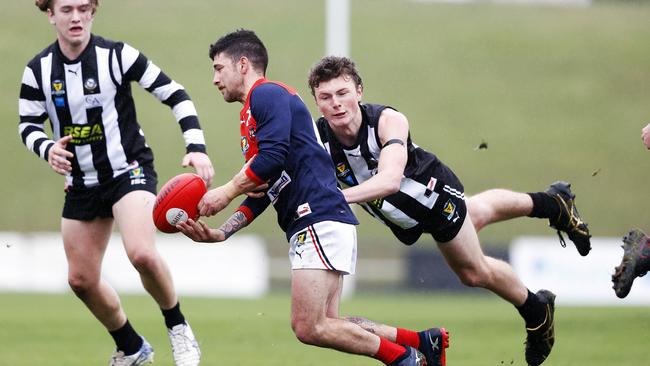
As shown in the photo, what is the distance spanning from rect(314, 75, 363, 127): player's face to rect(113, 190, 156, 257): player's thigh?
1.42 meters

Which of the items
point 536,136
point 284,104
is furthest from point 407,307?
point 536,136

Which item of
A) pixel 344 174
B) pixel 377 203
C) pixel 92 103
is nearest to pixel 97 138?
pixel 92 103

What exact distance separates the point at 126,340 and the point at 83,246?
75 centimetres

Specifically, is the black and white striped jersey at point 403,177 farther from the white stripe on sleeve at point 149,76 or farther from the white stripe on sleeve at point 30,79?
the white stripe on sleeve at point 30,79

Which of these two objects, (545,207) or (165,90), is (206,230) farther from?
(545,207)

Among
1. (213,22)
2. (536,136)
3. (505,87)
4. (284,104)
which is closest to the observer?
(284,104)

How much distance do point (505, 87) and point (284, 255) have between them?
14513 mm

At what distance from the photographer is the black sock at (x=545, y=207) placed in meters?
7.47

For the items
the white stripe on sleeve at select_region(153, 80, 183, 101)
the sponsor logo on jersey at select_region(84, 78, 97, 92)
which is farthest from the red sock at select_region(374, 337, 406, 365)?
the sponsor logo on jersey at select_region(84, 78, 97, 92)

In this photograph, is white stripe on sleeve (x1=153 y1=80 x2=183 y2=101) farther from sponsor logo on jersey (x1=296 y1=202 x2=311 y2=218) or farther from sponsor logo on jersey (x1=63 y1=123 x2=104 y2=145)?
sponsor logo on jersey (x1=296 y1=202 x2=311 y2=218)

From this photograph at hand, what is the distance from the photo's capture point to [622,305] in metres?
16.5

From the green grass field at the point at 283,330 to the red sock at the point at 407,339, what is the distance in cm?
110

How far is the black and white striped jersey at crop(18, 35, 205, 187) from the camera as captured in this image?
6793 mm

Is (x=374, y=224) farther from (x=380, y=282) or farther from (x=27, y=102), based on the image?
(x=27, y=102)
